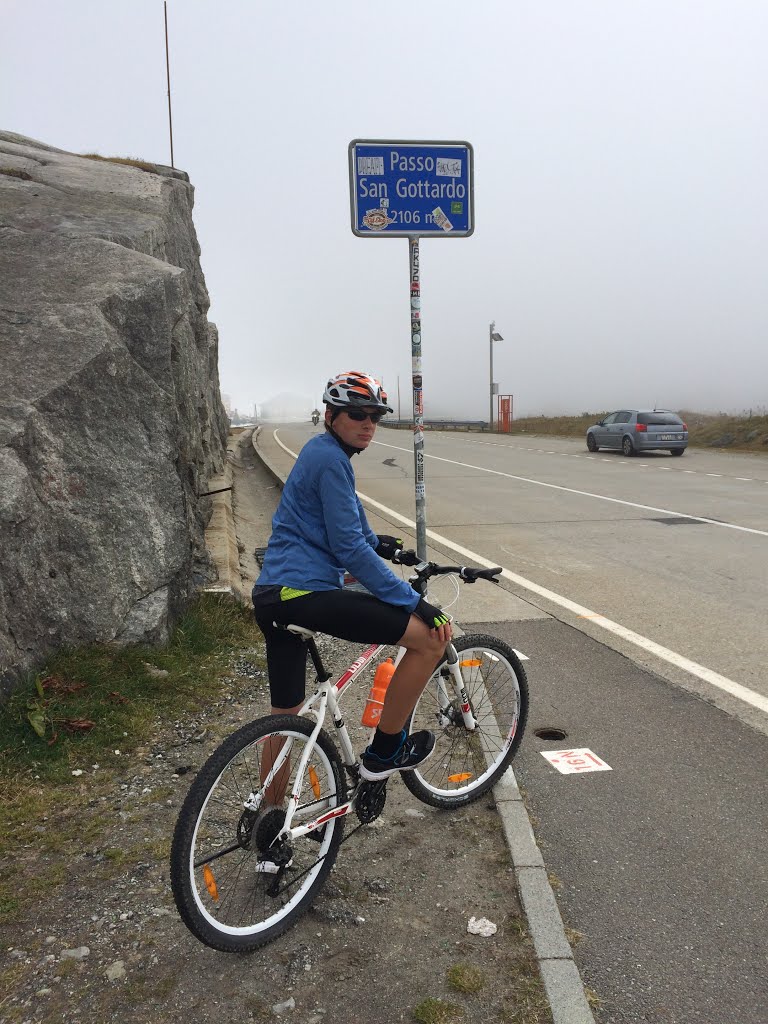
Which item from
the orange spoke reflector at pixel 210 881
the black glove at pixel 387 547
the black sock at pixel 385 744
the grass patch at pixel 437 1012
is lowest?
the grass patch at pixel 437 1012

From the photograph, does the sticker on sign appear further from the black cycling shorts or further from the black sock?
the black cycling shorts

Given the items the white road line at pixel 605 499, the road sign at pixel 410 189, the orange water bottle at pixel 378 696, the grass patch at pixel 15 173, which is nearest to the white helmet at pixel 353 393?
the orange water bottle at pixel 378 696

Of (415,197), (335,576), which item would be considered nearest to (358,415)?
(335,576)

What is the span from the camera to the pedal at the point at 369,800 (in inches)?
124

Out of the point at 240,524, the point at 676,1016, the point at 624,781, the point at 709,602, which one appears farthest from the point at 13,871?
the point at 240,524

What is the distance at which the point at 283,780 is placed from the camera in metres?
2.82

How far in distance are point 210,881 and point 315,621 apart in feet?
3.12

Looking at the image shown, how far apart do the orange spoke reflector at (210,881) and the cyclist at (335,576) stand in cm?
67

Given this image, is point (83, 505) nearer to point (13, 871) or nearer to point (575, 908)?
point (13, 871)

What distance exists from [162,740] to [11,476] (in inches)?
63.6

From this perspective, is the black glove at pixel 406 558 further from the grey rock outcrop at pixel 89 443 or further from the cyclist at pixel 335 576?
the grey rock outcrop at pixel 89 443

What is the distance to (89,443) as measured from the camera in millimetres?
4547

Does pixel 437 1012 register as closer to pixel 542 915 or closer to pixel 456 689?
pixel 542 915

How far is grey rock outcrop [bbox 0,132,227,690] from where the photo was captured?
4.12 m
